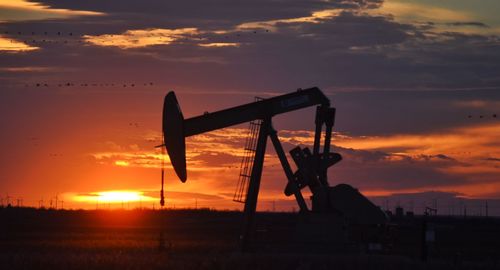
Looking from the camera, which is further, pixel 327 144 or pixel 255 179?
pixel 255 179

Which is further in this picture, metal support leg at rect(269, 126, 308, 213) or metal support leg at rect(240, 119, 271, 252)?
metal support leg at rect(240, 119, 271, 252)

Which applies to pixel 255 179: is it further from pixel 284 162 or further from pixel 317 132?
pixel 317 132

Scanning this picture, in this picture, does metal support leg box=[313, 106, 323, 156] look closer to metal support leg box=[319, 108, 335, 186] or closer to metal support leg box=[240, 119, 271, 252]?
metal support leg box=[319, 108, 335, 186]

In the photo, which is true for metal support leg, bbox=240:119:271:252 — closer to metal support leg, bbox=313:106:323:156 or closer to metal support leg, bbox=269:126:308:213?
metal support leg, bbox=269:126:308:213

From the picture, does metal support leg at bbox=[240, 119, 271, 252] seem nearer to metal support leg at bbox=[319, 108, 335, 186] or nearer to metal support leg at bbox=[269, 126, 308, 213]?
metal support leg at bbox=[269, 126, 308, 213]

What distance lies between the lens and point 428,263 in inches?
977

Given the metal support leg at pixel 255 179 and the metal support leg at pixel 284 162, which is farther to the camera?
the metal support leg at pixel 255 179

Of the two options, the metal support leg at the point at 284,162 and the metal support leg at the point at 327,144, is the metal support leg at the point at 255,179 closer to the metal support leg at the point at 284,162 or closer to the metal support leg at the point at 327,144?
the metal support leg at the point at 284,162

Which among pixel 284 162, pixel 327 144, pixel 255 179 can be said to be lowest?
pixel 255 179

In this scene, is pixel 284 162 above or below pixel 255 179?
above

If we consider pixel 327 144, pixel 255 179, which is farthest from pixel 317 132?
pixel 255 179

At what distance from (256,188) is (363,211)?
3080 millimetres

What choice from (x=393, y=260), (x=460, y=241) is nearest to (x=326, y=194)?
(x=393, y=260)

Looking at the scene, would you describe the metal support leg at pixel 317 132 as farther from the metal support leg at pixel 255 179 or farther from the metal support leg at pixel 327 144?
the metal support leg at pixel 255 179
